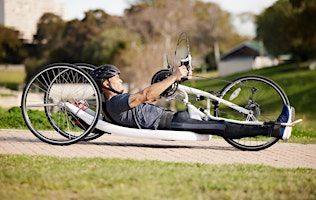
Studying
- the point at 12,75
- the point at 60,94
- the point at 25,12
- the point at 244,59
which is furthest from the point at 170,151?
the point at 244,59

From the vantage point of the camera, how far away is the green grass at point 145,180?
20.9 feet

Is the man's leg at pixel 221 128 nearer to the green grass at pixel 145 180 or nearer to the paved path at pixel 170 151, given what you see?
the paved path at pixel 170 151

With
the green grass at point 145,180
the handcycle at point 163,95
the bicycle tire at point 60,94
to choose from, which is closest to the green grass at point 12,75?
the bicycle tire at point 60,94

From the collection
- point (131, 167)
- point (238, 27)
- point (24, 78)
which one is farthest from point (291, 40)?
point (238, 27)

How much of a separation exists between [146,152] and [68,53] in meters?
86.0

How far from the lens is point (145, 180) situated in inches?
268

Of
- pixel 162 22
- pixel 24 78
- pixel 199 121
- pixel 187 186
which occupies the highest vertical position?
pixel 162 22

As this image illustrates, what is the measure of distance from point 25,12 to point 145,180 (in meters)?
98.0

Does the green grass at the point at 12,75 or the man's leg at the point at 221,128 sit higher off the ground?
the green grass at the point at 12,75

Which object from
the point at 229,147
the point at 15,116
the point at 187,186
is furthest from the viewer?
the point at 15,116

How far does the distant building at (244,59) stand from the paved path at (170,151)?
95.4 metres

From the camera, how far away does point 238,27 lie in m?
136

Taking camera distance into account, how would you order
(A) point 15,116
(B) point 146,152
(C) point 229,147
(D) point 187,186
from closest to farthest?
(D) point 187,186, (B) point 146,152, (C) point 229,147, (A) point 15,116

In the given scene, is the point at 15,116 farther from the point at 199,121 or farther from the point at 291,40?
the point at 291,40
